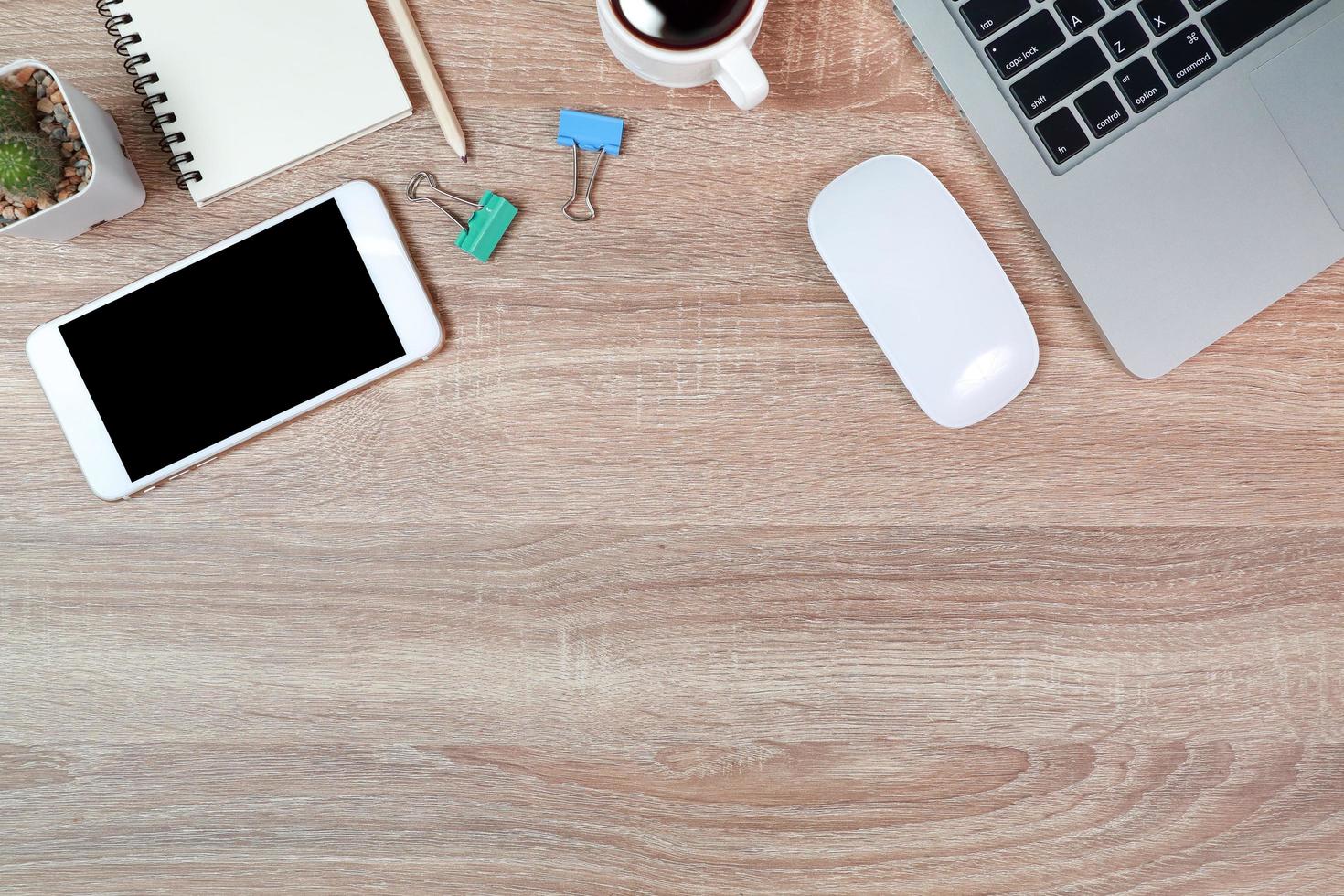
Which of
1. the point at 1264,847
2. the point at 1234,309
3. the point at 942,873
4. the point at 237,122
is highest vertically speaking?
the point at 237,122

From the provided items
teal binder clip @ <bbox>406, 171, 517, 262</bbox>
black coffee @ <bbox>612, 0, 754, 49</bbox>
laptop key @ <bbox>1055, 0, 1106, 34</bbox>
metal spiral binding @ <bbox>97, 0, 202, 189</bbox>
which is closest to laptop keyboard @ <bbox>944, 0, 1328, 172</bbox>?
laptop key @ <bbox>1055, 0, 1106, 34</bbox>

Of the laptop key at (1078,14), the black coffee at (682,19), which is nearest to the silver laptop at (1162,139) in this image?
the laptop key at (1078,14)

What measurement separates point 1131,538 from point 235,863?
0.69 meters

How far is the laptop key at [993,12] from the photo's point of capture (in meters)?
0.52

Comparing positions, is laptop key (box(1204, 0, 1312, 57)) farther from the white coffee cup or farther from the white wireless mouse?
the white coffee cup

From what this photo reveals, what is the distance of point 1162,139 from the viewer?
535 millimetres

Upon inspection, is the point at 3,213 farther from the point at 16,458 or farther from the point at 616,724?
the point at 616,724

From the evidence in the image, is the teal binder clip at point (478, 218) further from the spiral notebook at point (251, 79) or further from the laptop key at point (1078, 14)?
the laptop key at point (1078, 14)

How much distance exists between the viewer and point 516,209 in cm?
57

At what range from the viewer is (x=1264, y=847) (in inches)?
23.6

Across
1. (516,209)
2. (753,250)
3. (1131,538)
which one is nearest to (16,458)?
(516,209)

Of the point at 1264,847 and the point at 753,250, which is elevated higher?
the point at 753,250

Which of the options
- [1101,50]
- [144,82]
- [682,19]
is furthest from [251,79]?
[1101,50]

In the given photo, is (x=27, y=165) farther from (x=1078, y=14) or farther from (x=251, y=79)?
(x=1078, y=14)
